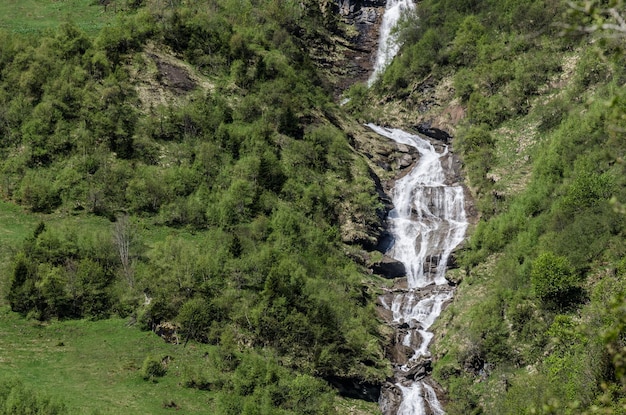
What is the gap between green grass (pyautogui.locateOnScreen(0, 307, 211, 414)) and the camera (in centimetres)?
4559

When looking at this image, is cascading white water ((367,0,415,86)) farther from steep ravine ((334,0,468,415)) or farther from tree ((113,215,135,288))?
tree ((113,215,135,288))

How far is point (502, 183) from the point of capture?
89.2m

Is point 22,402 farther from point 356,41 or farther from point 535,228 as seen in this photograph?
point 356,41

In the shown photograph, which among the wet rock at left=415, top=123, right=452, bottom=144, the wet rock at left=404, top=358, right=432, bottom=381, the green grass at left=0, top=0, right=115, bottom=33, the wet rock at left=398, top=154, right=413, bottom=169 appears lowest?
the wet rock at left=404, top=358, right=432, bottom=381

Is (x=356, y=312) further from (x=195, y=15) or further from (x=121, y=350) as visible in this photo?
(x=195, y=15)

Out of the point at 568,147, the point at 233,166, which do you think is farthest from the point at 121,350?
the point at 568,147

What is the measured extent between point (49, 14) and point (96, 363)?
95.1m

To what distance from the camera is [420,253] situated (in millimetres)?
85938

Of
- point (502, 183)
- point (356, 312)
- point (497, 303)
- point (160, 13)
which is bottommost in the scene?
point (356, 312)

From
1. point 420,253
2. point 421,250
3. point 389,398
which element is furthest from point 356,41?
point 389,398

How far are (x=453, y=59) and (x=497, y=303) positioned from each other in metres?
78.0

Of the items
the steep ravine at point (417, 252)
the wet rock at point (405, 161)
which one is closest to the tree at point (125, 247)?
the steep ravine at point (417, 252)

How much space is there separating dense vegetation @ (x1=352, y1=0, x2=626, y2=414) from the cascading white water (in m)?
36.6

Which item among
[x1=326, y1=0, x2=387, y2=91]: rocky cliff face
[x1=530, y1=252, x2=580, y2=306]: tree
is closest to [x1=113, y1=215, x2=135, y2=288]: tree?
[x1=530, y1=252, x2=580, y2=306]: tree
